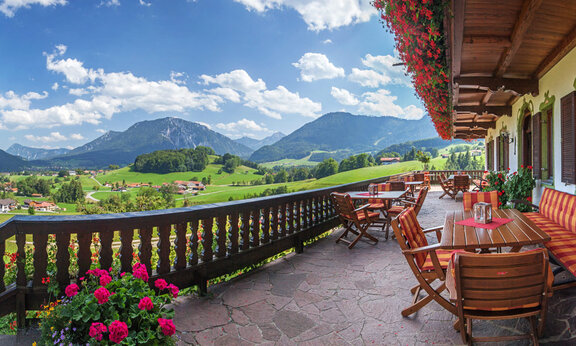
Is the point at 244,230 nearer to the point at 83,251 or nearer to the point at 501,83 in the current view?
the point at 83,251

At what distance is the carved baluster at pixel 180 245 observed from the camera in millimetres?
3025

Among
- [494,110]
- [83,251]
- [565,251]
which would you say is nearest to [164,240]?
[83,251]

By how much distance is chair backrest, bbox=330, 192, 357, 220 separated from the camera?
499cm

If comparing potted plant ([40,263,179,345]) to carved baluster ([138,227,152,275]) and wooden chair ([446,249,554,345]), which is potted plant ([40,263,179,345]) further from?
wooden chair ([446,249,554,345])

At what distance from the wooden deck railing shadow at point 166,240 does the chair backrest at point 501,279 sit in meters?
2.34

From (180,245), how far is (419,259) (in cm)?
220

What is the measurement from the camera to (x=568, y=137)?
454 centimetres

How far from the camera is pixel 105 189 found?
63812 millimetres

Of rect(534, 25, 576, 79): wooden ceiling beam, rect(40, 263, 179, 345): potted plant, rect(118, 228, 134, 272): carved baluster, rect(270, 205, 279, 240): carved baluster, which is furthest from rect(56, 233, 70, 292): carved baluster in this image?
rect(534, 25, 576, 79): wooden ceiling beam

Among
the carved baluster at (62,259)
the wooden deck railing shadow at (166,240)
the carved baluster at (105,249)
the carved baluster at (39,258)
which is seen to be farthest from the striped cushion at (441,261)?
the carved baluster at (39,258)

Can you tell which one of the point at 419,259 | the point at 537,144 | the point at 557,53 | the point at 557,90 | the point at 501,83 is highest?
the point at 557,53

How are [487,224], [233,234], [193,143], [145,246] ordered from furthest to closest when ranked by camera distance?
[193,143] < [233,234] < [487,224] < [145,246]

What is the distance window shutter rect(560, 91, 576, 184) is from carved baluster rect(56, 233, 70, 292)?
6.00 m

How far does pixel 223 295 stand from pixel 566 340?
2733 mm
